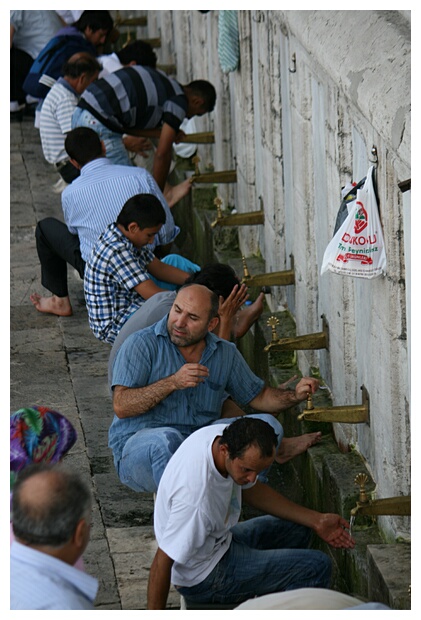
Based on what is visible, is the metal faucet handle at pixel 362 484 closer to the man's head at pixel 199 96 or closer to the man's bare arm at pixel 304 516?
the man's bare arm at pixel 304 516

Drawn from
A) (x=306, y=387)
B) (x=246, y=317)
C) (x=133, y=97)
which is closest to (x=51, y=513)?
(x=306, y=387)

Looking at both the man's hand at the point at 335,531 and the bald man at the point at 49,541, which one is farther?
the man's hand at the point at 335,531

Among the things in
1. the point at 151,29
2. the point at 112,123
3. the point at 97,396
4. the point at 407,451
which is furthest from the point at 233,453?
the point at 151,29

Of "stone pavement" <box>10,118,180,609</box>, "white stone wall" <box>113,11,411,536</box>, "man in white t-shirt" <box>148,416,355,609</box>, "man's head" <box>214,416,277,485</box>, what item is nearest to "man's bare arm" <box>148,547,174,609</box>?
"man in white t-shirt" <box>148,416,355,609</box>

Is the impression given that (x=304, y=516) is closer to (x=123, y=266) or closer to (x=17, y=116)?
(x=123, y=266)

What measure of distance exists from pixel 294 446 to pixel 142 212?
1424 millimetres

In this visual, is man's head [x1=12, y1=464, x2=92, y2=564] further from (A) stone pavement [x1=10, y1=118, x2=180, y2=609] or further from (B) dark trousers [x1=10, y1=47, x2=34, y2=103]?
(B) dark trousers [x1=10, y1=47, x2=34, y2=103]

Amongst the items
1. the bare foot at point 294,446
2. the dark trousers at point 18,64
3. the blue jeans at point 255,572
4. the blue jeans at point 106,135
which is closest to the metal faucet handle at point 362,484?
the blue jeans at point 255,572

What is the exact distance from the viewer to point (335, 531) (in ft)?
15.4

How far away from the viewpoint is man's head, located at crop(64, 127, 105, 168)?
704 centimetres

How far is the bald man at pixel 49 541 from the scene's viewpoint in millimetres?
3379

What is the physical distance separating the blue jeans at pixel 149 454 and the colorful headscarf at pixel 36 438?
69 centimetres

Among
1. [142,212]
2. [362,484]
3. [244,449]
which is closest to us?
[244,449]

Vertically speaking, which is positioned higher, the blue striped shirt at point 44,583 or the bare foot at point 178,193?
the bare foot at point 178,193
